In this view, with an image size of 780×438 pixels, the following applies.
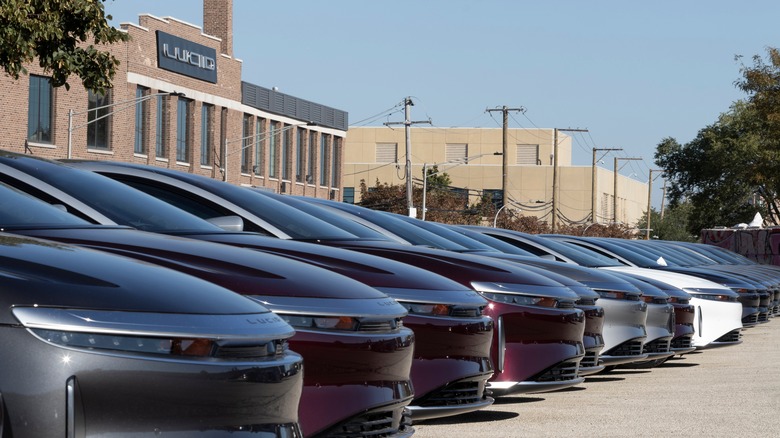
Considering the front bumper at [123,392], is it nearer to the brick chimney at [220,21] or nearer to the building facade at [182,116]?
the building facade at [182,116]

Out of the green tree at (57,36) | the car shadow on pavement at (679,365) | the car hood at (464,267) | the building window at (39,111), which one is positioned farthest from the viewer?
the building window at (39,111)

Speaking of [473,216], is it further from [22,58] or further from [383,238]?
[383,238]

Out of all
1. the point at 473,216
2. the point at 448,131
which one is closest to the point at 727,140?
the point at 473,216

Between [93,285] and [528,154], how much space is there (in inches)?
4887

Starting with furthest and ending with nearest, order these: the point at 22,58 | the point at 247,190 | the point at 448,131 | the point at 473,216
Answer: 1. the point at 448,131
2. the point at 473,216
3. the point at 22,58
4. the point at 247,190

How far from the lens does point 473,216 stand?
9025cm

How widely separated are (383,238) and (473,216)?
80826 mm

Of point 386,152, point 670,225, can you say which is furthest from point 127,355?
point 670,225

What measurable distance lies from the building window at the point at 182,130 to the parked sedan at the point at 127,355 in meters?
53.6

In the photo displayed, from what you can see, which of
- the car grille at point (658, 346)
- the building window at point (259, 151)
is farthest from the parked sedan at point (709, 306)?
the building window at point (259, 151)

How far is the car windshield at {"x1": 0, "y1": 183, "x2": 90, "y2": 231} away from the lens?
5586 mm

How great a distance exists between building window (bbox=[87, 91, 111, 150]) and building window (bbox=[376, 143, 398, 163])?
75.7 meters

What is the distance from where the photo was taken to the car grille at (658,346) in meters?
13.0

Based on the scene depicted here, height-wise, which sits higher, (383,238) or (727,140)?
(727,140)
